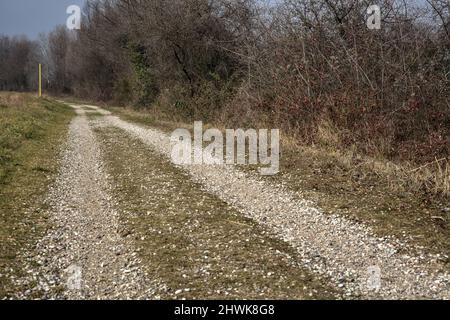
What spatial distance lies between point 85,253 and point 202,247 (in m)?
1.50

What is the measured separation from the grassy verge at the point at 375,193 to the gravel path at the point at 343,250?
0.31 metres

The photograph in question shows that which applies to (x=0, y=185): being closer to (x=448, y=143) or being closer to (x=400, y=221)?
A: (x=400, y=221)

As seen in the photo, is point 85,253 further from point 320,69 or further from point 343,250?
point 320,69

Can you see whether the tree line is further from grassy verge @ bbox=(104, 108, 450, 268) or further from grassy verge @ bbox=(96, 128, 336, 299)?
grassy verge @ bbox=(96, 128, 336, 299)

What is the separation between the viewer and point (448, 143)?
9.55 metres

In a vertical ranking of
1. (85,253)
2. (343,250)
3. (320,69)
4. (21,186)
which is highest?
(320,69)

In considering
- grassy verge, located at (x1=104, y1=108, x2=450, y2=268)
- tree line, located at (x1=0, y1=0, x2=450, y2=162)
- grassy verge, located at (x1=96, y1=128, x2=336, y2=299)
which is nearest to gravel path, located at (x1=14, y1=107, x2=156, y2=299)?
grassy verge, located at (x1=96, y1=128, x2=336, y2=299)

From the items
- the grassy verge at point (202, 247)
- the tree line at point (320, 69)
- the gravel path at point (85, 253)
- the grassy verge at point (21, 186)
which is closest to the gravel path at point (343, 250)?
the grassy verge at point (202, 247)

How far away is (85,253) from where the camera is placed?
19.1 feet

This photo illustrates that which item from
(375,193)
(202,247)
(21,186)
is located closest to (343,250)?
(202,247)

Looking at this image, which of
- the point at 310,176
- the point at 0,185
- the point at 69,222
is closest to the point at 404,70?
the point at 310,176

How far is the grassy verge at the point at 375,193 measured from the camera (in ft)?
20.3

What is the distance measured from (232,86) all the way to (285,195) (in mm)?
13734

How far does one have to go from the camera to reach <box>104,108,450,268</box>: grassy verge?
618 centimetres
